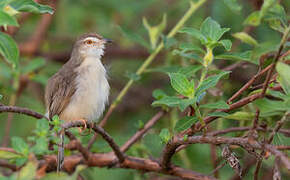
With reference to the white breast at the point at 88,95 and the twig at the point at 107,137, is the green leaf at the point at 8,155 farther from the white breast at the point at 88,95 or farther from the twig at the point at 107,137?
the white breast at the point at 88,95

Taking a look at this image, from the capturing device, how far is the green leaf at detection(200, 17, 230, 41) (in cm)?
307

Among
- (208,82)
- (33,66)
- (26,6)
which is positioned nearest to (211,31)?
(208,82)

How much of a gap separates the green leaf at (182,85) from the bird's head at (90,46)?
226cm

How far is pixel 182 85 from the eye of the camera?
2.81 meters

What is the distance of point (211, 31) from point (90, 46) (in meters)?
2.29

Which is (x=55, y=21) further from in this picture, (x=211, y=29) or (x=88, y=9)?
(x=211, y=29)

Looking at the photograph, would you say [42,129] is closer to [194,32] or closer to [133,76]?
[194,32]

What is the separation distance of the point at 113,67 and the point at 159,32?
2.42m

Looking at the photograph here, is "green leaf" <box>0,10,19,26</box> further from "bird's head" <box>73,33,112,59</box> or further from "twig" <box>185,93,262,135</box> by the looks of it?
"bird's head" <box>73,33,112,59</box>

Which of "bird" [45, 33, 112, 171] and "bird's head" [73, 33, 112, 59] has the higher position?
"bird's head" [73, 33, 112, 59]

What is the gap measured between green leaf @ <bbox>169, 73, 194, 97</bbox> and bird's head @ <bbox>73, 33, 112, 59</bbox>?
226 centimetres

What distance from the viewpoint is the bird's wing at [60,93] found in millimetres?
4504

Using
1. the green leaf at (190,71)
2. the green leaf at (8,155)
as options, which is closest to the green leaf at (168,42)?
the green leaf at (190,71)

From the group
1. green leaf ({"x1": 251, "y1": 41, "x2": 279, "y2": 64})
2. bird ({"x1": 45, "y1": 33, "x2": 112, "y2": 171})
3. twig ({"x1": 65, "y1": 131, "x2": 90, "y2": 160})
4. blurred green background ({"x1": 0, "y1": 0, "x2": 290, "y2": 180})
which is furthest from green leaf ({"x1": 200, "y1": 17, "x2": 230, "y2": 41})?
blurred green background ({"x1": 0, "y1": 0, "x2": 290, "y2": 180})
